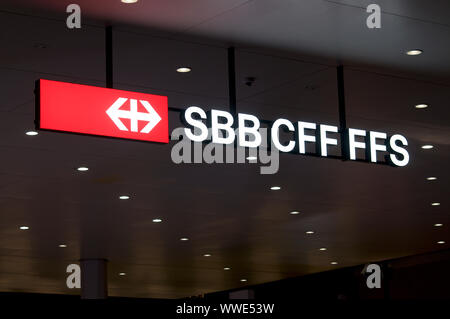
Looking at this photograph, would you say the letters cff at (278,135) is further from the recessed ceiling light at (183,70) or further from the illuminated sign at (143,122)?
the recessed ceiling light at (183,70)

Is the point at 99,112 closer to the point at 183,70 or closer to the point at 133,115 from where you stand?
the point at 133,115

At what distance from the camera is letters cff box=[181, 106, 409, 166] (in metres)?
6.56

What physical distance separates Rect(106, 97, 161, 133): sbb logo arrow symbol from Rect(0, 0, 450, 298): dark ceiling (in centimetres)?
72

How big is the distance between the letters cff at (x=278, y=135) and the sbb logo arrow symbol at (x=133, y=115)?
11.4 inches

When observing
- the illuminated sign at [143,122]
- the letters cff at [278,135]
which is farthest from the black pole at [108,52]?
the letters cff at [278,135]

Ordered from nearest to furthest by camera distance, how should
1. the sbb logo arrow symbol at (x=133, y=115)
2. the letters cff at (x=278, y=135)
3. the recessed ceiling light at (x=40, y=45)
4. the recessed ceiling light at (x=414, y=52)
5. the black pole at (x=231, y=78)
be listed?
the sbb logo arrow symbol at (x=133, y=115) → the letters cff at (x=278, y=135) → the recessed ceiling light at (x=40, y=45) → the black pole at (x=231, y=78) → the recessed ceiling light at (x=414, y=52)

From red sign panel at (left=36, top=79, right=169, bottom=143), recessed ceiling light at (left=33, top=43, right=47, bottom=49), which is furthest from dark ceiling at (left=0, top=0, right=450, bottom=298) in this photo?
red sign panel at (left=36, top=79, right=169, bottom=143)

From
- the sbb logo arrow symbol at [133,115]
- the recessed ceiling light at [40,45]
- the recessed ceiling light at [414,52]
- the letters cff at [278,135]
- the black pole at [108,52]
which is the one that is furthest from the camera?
the recessed ceiling light at [414,52]

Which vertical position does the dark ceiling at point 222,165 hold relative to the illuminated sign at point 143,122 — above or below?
above

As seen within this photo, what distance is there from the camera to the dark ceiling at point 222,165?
683cm

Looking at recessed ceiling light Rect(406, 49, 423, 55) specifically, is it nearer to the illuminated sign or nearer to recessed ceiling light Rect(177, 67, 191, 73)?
the illuminated sign

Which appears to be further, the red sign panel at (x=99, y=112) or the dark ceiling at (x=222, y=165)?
the dark ceiling at (x=222, y=165)

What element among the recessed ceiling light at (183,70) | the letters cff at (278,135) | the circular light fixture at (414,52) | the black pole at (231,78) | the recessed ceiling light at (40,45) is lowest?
the letters cff at (278,135)

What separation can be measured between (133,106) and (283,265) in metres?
13.7
